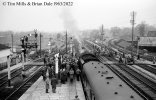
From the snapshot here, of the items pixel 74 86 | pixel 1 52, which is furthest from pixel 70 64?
pixel 1 52

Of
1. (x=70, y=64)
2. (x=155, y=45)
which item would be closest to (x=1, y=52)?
(x=70, y=64)

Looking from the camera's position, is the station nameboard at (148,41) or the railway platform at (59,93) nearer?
the railway platform at (59,93)

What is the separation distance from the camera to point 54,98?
16.1m

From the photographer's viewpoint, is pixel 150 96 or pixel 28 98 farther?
pixel 150 96

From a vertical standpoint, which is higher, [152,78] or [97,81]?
[97,81]

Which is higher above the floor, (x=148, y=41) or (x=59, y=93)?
(x=148, y=41)

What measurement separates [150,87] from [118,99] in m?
14.5

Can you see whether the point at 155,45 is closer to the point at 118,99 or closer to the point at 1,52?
the point at 1,52

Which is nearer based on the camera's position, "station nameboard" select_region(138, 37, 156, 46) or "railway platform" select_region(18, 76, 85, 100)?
"railway platform" select_region(18, 76, 85, 100)

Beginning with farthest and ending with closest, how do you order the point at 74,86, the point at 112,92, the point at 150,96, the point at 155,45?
the point at 155,45 → the point at 74,86 → the point at 150,96 → the point at 112,92

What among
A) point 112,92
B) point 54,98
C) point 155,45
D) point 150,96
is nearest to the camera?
point 112,92

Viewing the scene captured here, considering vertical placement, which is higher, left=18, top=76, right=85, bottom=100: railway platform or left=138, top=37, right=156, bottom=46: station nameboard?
left=138, top=37, right=156, bottom=46: station nameboard

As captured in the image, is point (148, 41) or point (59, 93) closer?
point (59, 93)

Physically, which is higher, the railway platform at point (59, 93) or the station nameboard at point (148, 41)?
the station nameboard at point (148, 41)
